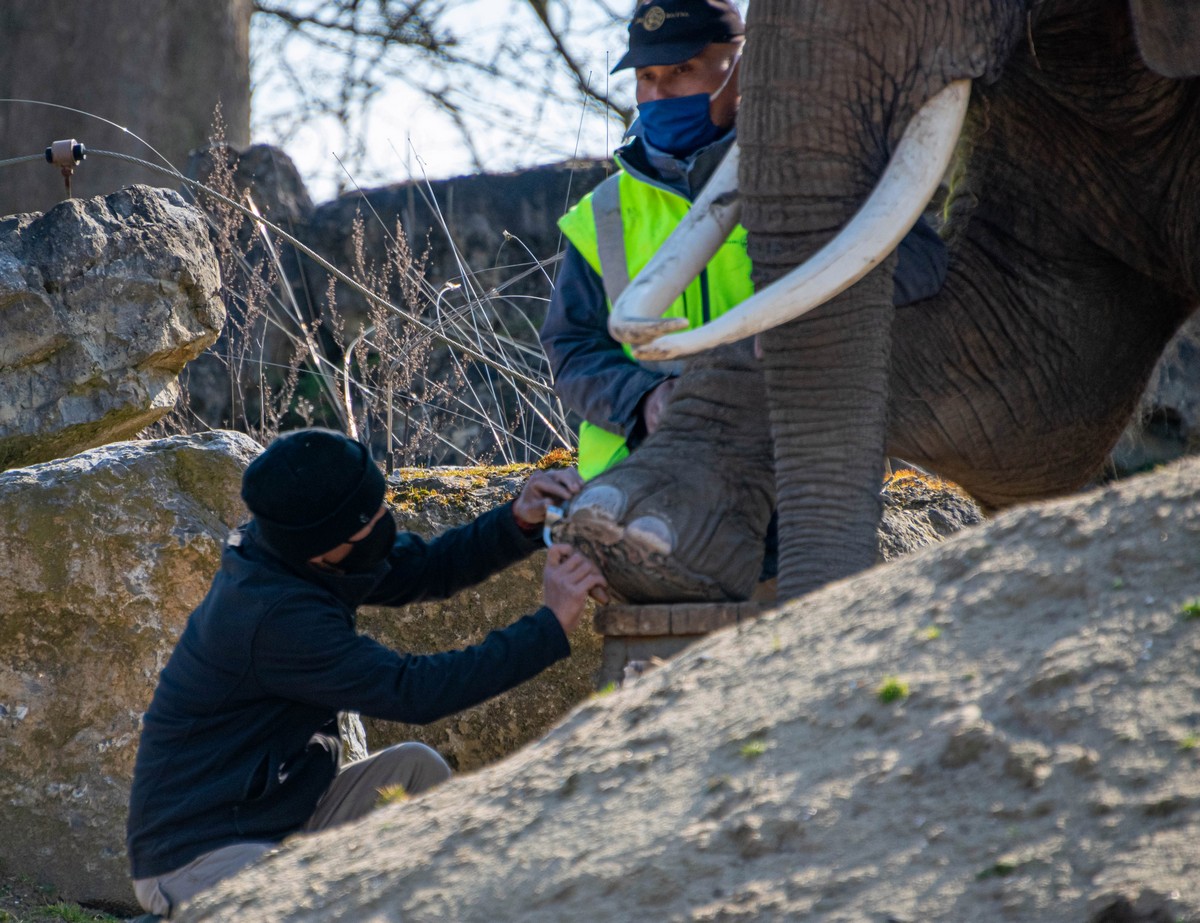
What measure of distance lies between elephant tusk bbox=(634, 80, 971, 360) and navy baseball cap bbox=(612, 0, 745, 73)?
0.77 metres

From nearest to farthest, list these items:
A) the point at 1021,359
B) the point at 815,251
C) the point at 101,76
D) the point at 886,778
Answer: the point at 886,778, the point at 815,251, the point at 1021,359, the point at 101,76

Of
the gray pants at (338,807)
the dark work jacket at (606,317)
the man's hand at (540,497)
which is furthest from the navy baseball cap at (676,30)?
the gray pants at (338,807)

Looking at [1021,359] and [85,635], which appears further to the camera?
[1021,359]

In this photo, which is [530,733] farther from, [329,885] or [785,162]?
[329,885]

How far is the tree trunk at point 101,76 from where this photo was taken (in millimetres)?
12758

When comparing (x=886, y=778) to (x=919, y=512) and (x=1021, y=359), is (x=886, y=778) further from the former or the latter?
(x=919, y=512)

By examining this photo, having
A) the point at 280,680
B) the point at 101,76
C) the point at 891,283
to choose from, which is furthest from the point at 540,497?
the point at 101,76

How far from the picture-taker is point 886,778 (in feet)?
6.50

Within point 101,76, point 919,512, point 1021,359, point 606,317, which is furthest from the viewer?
point 101,76

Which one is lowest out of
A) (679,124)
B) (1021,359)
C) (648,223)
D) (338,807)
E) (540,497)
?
(338,807)

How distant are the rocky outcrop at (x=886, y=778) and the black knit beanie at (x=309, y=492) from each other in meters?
1.15

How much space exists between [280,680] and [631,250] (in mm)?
1485

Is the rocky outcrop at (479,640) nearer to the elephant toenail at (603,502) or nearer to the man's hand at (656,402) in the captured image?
the man's hand at (656,402)

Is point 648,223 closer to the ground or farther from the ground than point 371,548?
farther from the ground
